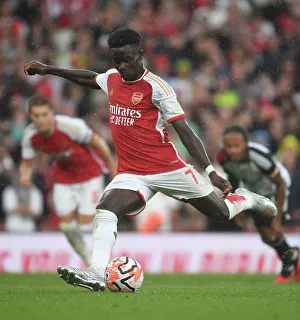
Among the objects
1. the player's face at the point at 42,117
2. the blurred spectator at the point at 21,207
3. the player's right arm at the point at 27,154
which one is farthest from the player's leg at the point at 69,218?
the blurred spectator at the point at 21,207

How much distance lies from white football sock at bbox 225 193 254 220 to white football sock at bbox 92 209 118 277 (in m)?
1.53

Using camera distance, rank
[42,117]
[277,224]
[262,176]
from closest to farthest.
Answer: [277,224] < [262,176] < [42,117]

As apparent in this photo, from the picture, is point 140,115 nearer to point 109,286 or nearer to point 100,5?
point 109,286

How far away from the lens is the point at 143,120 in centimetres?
856

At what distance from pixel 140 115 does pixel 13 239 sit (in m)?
7.14

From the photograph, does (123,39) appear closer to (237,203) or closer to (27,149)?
(237,203)

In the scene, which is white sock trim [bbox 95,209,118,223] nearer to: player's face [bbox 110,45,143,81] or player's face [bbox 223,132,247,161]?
player's face [bbox 110,45,143,81]

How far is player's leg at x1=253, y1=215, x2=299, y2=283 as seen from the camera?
11.8 m

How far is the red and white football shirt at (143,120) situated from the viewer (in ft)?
27.7

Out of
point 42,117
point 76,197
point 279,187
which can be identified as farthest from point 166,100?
point 76,197

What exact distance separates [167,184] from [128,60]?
1.37 meters

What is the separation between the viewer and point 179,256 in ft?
50.4

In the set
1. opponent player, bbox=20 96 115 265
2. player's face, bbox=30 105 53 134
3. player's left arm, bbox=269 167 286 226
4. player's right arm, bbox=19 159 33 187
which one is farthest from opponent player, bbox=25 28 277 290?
player's right arm, bbox=19 159 33 187

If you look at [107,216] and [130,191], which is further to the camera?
[130,191]
